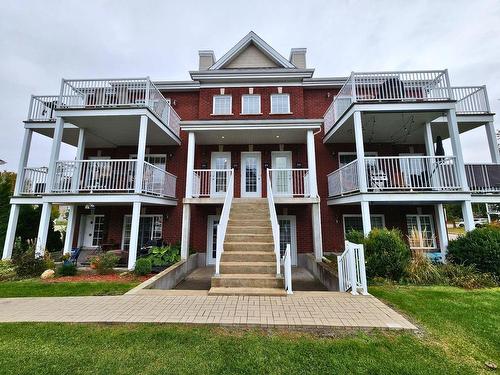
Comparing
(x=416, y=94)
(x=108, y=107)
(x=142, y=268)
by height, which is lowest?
(x=142, y=268)

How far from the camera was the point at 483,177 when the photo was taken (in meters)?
9.00

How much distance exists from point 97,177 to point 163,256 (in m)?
4.22

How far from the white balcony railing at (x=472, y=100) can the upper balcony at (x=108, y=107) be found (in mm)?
13285

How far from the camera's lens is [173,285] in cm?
745

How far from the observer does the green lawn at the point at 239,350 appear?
278 centimetres

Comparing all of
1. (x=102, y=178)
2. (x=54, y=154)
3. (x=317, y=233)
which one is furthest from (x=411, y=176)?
(x=54, y=154)

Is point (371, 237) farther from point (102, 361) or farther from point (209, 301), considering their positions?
point (102, 361)

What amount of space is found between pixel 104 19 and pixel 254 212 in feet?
40.9

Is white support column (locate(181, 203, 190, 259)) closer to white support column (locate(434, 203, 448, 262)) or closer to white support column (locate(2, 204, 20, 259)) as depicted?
white support column (locate(2, 204, 20, 259))

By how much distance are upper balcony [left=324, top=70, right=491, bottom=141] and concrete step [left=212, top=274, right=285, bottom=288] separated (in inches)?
280

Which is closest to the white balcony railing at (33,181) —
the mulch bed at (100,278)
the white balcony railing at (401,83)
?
the mulch bed at (100,278)

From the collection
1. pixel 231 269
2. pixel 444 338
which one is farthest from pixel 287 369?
pixel 231 269

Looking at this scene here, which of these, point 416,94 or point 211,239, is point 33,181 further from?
point 416,94

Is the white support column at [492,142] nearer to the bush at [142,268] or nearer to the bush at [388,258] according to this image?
the bush at [388,258]
